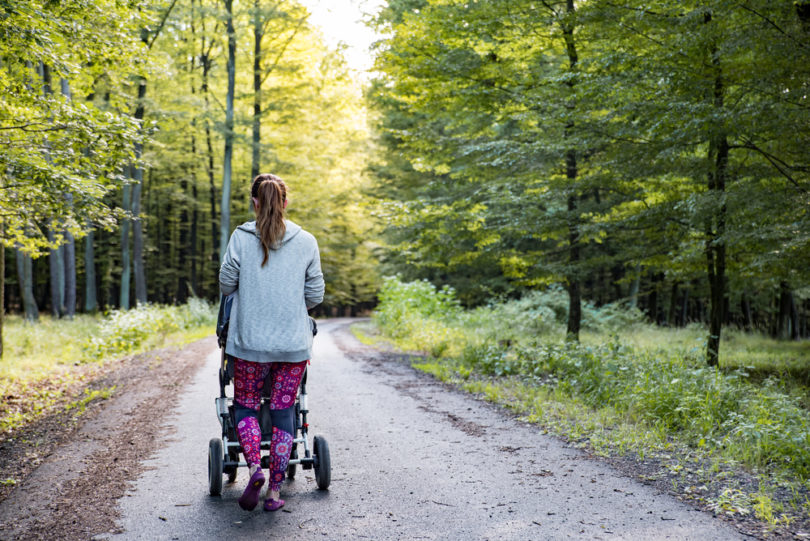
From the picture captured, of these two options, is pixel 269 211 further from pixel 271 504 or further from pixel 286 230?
pixel 271 504

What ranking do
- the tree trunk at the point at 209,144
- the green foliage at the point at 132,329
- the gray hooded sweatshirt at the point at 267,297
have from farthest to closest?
the tree trunk at the point at 209,144
the green foliage at the point at 132,329
the gray hooded sweatshirt at the point at 267,297

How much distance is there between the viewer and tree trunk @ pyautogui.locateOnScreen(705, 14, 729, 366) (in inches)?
334

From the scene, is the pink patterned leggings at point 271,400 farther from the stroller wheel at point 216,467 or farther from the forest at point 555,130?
the forest at point 555,130

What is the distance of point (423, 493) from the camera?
4.22m

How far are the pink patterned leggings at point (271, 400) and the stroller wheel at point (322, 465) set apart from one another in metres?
0.34

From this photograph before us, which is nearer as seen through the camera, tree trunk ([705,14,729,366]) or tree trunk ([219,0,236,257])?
tree trunk ([705,14,729,366])

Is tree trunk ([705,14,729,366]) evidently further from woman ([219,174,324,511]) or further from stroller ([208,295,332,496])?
stroller ([208,295,332,496])

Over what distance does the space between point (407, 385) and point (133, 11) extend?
6447 millimetres

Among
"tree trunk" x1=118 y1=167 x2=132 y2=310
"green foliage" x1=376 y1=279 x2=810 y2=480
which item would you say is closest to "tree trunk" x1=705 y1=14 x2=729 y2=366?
"green foliage" x1=376 y1=279 x2=810 y2=480

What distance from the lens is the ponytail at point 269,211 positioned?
3891mm

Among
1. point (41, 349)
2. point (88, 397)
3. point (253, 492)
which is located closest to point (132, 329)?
point (41, 349)

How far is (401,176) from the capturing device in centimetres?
2189

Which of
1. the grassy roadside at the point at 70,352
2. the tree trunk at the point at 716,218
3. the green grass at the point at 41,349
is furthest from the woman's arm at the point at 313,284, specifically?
the green grass at the point at 41,349

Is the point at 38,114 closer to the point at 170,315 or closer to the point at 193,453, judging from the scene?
the point at 193,453
